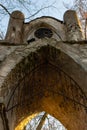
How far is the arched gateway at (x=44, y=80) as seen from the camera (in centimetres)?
470

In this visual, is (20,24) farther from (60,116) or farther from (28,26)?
(60,116)

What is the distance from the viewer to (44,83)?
561cm

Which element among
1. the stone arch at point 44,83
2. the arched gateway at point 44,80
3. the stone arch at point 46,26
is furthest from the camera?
the stone arch at point 46,26

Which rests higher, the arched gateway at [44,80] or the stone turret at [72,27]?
the stone turret at [72,27]

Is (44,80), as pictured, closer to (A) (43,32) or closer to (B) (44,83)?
(B) (44,83)

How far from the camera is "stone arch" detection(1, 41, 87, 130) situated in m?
4.83

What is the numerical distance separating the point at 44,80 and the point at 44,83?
4.1 inches

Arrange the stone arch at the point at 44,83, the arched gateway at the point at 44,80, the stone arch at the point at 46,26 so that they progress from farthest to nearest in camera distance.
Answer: the stone arch at the point at 46,26 → the stone arch at the point at 44,83 → the arched gateway at the point at 44,80

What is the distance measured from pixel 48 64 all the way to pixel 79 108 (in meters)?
1.11

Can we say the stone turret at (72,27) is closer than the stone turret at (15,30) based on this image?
Yes

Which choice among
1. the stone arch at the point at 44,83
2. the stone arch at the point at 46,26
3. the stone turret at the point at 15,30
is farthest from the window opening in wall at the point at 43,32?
the stone arch at the point at 44,83

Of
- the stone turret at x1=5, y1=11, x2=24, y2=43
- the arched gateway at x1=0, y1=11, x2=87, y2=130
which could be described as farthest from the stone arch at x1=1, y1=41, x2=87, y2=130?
the stone turret at x1=5, y1=11, x2=24, y2=43

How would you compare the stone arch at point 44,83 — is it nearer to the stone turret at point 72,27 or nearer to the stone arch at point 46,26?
the stone turret at point 72,27

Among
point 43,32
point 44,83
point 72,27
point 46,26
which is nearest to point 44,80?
point 44,83
